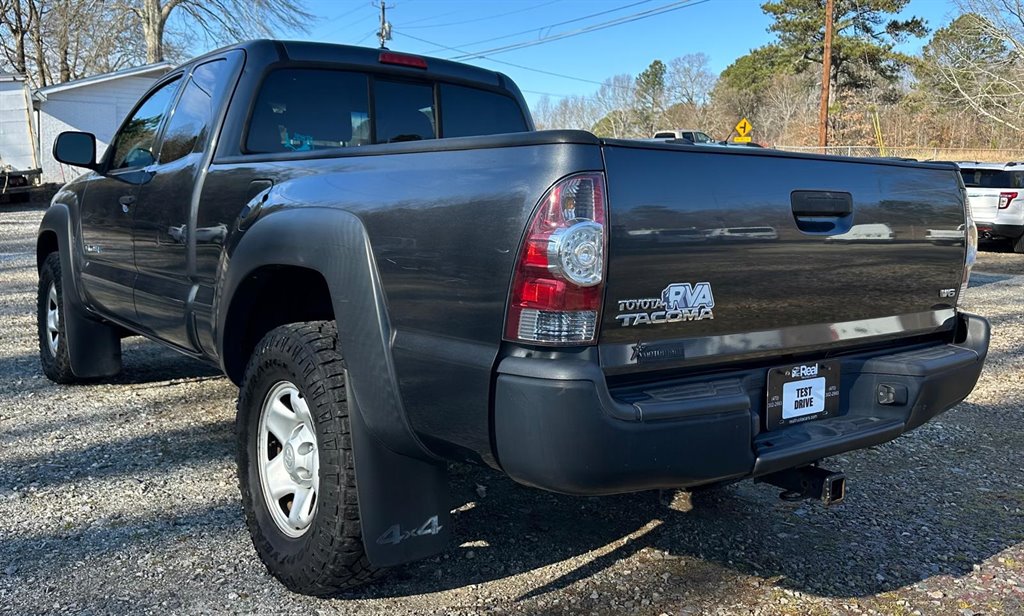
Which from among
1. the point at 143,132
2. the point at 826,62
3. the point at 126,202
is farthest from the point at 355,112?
the point at 826,62

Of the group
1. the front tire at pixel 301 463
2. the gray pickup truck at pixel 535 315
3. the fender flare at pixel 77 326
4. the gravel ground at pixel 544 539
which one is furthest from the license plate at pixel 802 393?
the fender flare at pixel 77 326

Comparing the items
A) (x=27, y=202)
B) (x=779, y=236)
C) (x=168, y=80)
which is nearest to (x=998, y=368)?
(x=779, y=236)

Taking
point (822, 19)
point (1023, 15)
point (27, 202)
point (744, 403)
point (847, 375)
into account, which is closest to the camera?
point (744, 403)

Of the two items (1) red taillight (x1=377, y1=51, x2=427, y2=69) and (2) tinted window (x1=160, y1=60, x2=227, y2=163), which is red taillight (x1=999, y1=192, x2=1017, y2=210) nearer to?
(1) red taillight (x1=377, y1=51, x2=427, y2=69)

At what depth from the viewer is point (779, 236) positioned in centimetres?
247

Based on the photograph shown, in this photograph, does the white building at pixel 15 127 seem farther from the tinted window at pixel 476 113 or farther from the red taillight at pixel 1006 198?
the red taillight at pixel 1006 198

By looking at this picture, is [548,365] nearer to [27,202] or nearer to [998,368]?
[998,368]

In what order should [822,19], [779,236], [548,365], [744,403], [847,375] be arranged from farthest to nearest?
[822,19] < [847,375] < [779,236] < [744,403] < [548,365]

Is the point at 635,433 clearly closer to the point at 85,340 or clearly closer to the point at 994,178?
the point at 85,340

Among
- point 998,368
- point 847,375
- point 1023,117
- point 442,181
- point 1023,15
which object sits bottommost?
point 998,368

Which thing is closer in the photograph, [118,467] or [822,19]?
[118,467]

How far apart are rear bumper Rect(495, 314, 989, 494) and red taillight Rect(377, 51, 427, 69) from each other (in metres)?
2.30

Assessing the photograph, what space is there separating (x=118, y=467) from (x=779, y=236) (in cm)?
325

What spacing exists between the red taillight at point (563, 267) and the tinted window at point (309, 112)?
1.89 meters
